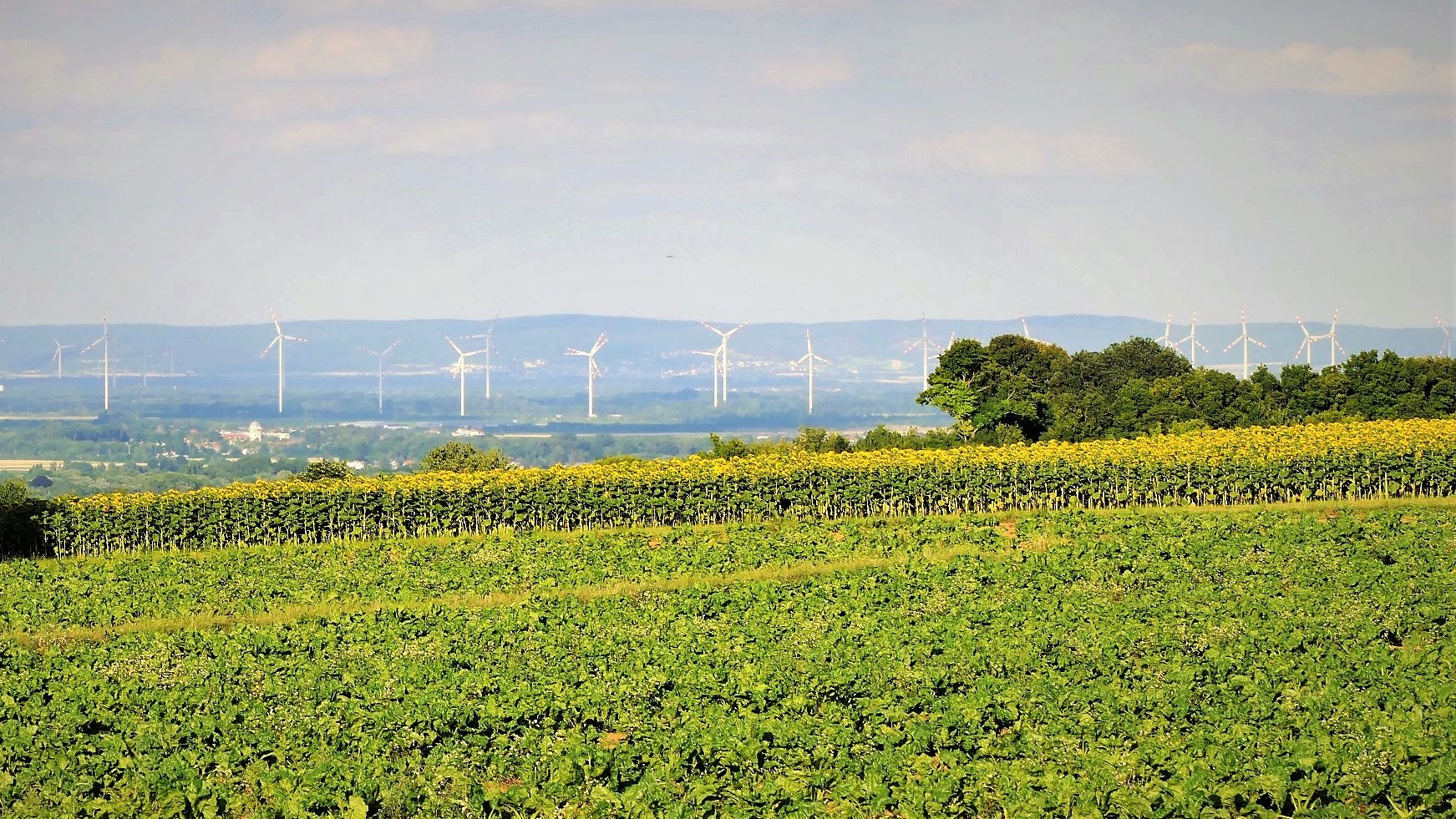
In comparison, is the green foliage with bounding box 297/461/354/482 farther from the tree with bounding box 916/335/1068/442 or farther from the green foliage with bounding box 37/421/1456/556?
the tree with bounding box 916/335/1068/442

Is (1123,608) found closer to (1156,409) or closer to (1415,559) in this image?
(1415,559)

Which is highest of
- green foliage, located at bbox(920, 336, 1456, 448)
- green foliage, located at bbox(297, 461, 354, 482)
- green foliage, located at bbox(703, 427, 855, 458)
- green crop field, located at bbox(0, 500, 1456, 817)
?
green foliage, located at bbox(920, 336, 1456, 448)

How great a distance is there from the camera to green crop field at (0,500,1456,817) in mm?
22938

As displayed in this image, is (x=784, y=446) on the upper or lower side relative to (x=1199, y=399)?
lower

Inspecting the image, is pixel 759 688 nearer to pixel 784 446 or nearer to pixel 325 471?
pixel 325 471

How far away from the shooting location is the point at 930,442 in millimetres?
90062

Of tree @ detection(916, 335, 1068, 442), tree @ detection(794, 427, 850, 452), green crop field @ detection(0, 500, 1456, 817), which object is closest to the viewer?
green crop field @ detection(0, 500, 1456, 817)

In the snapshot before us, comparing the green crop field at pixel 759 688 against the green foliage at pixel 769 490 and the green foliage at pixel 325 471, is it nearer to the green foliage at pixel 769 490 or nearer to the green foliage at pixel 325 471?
the green foliage at pixel 769 490

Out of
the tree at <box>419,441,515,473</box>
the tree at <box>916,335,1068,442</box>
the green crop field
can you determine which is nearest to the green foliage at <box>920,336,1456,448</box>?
the tree at <box>916,335,1068,442</box>

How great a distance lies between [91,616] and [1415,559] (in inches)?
1401

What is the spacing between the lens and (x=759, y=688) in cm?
2816

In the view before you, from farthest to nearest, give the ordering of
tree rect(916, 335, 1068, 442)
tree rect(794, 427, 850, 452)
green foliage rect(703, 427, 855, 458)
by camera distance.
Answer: tree rect(916, 335, 1068, 442), tree rect(794, 427, 850, 452), green foliage rect(703, 427, 855, 458)

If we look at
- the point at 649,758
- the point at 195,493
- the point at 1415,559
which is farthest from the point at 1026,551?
the point at 195,493

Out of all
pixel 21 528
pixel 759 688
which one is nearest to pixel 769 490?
pixel 21 528
